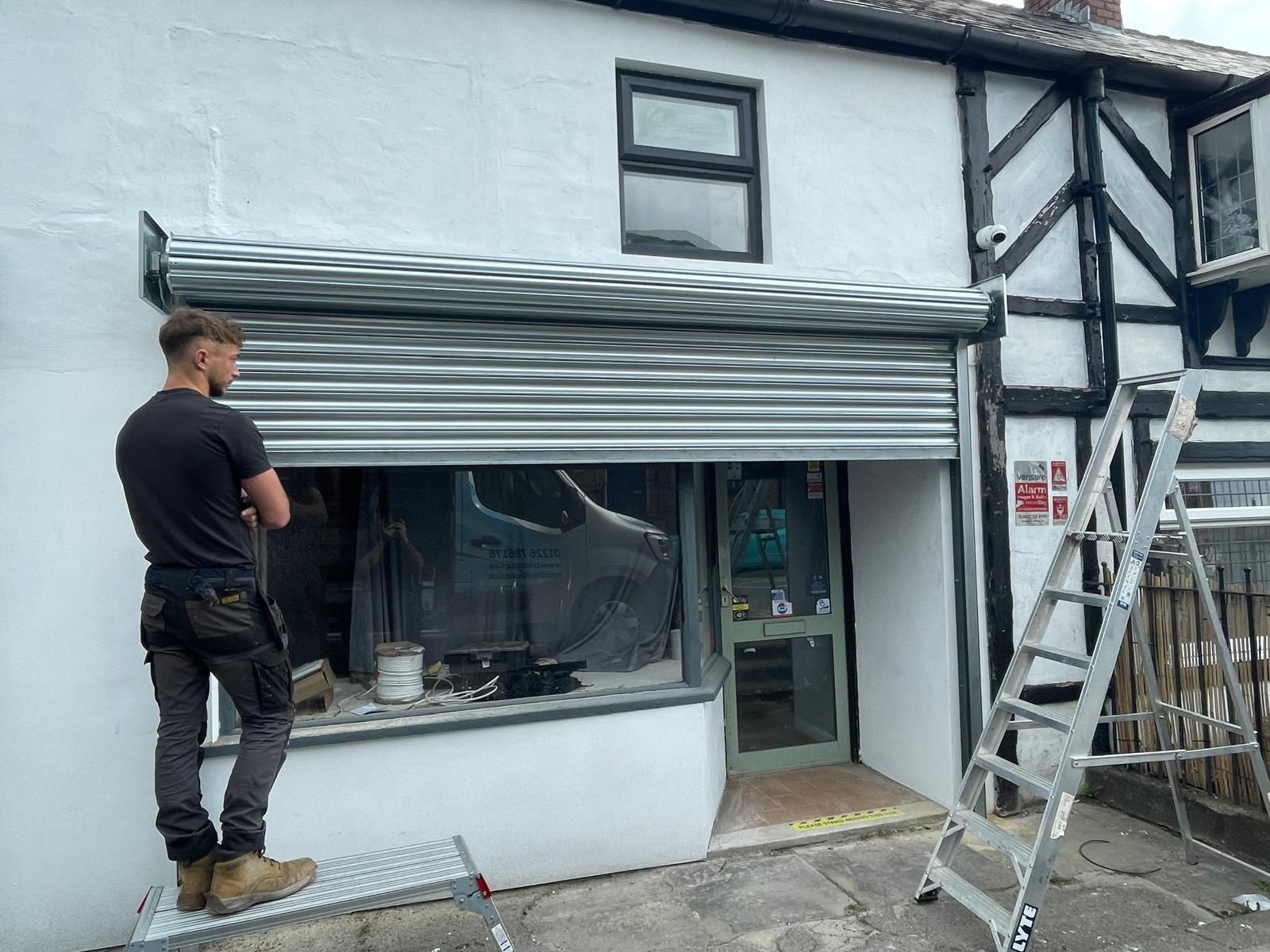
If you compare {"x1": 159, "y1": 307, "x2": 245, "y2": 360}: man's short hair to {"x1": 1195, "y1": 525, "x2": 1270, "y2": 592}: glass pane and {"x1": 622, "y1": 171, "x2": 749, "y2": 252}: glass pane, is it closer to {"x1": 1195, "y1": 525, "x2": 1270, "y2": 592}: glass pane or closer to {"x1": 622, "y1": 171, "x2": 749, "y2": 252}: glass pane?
{"x1": 622, "y1": 171, "x2": 749, "y2": 252}: glass pane

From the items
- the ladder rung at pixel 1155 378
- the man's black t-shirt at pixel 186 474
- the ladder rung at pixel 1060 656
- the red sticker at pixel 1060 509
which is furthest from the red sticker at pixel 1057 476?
the man's black t-shirt at pixel 186 474

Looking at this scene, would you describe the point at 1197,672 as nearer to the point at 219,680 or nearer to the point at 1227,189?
the point at 1227,189

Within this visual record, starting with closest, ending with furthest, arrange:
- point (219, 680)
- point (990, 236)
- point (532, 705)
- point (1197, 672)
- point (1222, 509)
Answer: point (219, 680)
point (532, 705)
point (1197, 672)
point (990, 236)
point (1222, 509)

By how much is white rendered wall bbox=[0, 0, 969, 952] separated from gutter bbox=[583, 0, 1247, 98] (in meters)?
0.12

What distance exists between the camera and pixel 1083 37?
6.02 metres

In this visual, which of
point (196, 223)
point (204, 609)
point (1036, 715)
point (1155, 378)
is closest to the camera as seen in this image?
point (204, 609)

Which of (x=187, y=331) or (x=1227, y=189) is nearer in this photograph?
(x=187, y=331)

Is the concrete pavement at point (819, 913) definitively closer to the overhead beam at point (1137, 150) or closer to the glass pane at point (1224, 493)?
the glass pane at point (1224, 493)

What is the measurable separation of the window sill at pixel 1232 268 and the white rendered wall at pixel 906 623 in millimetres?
2195

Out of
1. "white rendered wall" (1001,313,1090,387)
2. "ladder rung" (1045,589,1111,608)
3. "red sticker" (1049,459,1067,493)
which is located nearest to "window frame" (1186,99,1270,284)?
"white rendered wall" (1001,313,1090,387)

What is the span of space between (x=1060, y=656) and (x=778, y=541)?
2192mm

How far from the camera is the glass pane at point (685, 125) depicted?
181 inches

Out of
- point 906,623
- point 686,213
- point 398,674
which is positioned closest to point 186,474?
point 398,674

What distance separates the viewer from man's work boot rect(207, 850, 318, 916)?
2822 mm
